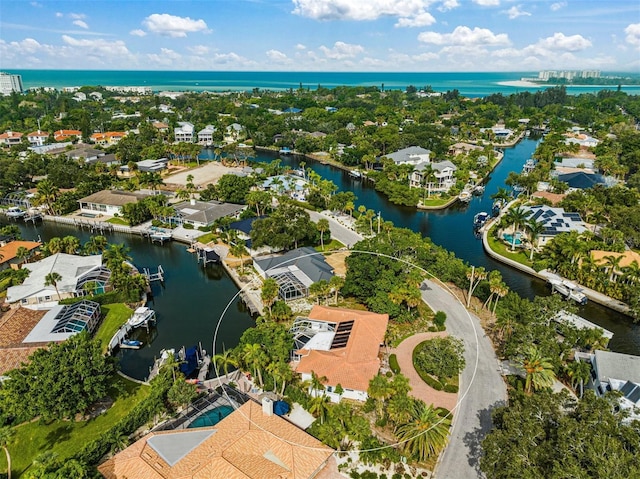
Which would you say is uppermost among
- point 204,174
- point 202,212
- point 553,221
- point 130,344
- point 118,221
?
point 553,221

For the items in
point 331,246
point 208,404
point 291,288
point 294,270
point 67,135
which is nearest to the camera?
point 208,404

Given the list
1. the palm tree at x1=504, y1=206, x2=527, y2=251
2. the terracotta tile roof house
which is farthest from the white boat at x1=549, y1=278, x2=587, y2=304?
the terracotta tile roof house

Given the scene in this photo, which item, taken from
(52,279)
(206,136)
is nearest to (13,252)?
(52,279)

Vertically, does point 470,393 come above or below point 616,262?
below

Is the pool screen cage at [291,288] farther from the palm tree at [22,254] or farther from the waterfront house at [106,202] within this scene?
the waterfront house at [106,202]

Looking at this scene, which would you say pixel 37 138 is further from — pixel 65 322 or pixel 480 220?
pixel 480 220

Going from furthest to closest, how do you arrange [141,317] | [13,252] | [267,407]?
[13,252] < [141,317] < [267,407]
